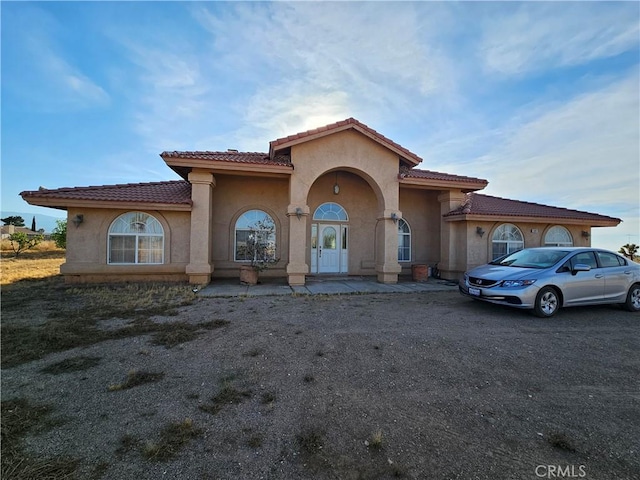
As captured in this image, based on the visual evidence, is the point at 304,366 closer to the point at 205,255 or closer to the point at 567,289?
the point at 567,289

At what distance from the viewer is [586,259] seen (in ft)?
24.2

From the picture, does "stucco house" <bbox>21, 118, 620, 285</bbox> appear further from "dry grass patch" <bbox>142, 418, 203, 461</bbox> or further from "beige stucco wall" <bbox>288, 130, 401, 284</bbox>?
"dry grass patch" <bbox>142, 418, 203, 461</bbox>

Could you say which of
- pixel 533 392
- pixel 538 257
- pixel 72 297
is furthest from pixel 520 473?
pixel 72 297

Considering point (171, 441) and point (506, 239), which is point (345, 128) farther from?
point (171, 441)

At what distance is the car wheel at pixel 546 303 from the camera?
6.70 metres

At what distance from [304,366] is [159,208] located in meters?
8.52

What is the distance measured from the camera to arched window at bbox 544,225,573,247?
13641 mm

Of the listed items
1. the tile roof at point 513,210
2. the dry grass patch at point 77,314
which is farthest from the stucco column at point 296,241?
the tile roof at point 513,210

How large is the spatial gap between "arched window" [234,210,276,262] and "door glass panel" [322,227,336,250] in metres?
2.10

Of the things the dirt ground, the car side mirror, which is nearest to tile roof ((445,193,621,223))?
the car side mirror

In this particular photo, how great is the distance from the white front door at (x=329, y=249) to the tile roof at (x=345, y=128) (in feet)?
12.5

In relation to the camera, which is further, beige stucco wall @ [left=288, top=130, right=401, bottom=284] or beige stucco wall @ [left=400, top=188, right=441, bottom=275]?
beige stucco wall @ [left=400, top=188, right=441, bottom=275]

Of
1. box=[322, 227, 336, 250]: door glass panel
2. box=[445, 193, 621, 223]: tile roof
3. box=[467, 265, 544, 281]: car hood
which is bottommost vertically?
box=[467, 265, 544, 281]: car hood

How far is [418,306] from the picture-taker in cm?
785
